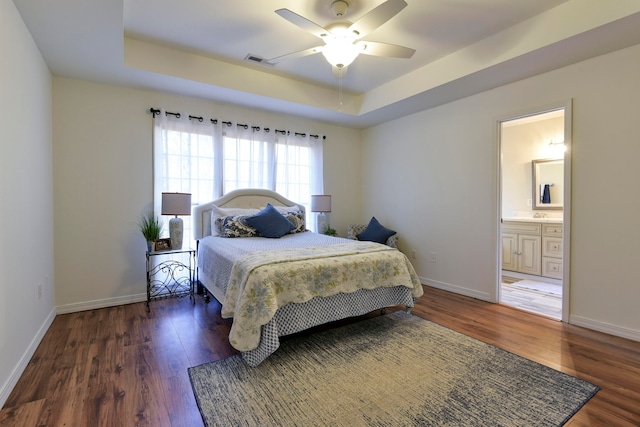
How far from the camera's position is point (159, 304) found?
11.5 ft

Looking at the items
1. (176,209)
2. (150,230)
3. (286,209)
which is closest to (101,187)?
(150,230)

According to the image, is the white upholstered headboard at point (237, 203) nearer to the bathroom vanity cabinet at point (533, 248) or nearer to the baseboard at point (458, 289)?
the baseboard at point (458, 289)

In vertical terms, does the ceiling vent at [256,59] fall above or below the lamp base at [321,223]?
above

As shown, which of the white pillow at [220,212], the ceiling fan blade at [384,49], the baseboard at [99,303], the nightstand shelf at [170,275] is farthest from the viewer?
the white pillow at [220,212]

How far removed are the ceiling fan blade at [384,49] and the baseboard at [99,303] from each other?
141 inches

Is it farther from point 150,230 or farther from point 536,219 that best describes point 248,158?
point 536,219

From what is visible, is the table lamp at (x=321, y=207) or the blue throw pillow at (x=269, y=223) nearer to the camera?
the blue throw pillow at (x=269, y=223)

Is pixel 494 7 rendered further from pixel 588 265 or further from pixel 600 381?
pixel 600 381

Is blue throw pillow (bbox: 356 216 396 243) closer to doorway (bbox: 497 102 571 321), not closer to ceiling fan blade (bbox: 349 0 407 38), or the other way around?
doorway (bbox: 497 102 571 321)

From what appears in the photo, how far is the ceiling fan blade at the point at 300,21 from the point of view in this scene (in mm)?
2047

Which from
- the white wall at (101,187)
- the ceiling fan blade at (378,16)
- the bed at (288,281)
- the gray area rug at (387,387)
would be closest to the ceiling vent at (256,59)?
the white wall at (101,187)

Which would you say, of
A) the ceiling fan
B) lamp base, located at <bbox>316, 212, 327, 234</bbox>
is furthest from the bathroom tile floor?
the ceiling fan

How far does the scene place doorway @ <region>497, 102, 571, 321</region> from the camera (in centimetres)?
443

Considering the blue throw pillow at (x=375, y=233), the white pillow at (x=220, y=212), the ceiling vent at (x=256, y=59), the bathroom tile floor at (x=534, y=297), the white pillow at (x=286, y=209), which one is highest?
the ceiling vent at (x=256, y=59)
